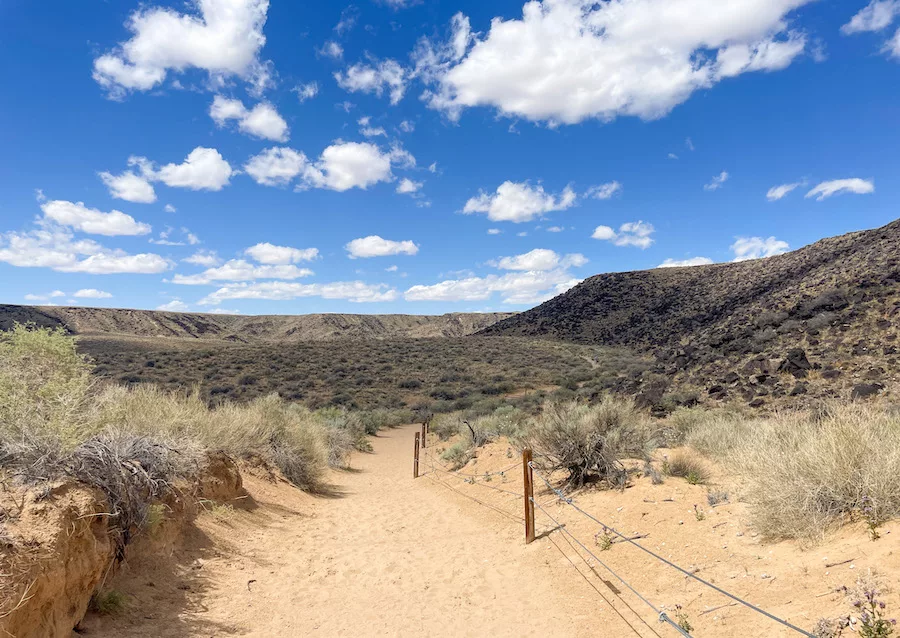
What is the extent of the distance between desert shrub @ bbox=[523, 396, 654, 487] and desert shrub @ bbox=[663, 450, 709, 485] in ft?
2.03

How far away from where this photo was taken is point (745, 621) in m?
3.75

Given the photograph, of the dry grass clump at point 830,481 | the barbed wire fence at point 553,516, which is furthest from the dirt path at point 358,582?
the dry grass clump at point 830,481

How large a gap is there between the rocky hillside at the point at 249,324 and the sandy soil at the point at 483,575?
63812 mm

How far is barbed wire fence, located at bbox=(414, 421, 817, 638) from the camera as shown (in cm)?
367

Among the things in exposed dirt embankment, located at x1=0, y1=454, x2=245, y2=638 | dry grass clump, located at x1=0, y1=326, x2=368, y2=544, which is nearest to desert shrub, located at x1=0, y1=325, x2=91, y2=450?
dry grass clump, located at x1=0, y1=326, x2=368, y2=544

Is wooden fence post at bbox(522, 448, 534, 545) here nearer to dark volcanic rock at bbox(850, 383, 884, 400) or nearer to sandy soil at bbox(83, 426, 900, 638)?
sandy soil at bbox(83, 426, 900, 638)

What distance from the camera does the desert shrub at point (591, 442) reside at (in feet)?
28.0

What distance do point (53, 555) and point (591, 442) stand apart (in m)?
7.34

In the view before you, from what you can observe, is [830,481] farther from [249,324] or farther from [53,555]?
[249,324]

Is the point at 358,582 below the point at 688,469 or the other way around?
below

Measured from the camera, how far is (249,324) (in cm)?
10062

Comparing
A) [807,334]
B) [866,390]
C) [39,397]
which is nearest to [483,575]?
[39,397]

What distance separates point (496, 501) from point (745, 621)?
21.6 ft

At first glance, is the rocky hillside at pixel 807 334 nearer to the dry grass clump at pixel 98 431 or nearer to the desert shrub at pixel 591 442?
the desert shrub at pixel 591 442
